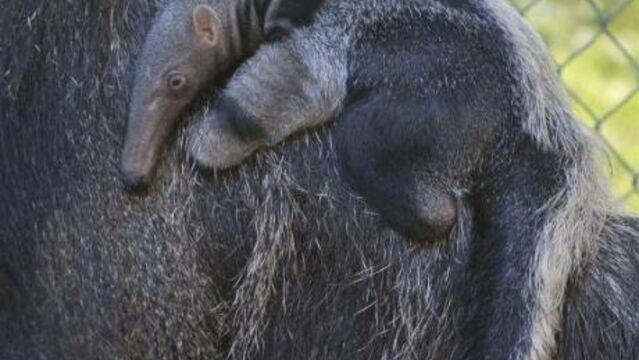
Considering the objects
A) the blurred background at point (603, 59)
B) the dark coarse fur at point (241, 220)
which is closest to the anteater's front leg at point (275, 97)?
the dark coarse fur at point (241, 220)

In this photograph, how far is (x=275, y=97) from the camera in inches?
113

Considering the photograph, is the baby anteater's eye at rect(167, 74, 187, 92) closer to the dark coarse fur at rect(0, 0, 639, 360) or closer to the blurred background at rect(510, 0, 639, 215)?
the dark coarse fur at rect(0, 0, 639, 360)

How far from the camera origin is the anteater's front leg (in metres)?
2.87

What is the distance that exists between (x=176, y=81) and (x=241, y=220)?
26 centimetres

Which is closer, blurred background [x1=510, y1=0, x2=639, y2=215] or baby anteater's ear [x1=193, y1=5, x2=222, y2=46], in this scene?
baby anteater's ear [x1=193, y1=5, x2=222, y2=46]

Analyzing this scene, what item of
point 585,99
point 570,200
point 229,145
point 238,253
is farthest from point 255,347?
point 585,99

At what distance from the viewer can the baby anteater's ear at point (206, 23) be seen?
292 cm

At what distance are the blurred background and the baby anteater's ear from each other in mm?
2612

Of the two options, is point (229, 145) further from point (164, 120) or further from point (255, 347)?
point (255, 347)

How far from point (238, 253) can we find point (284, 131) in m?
0.25

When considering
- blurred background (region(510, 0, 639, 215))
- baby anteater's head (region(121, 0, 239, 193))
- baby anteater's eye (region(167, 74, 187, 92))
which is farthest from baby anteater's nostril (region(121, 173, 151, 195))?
blurred background (region(510, 0, 639, 215))

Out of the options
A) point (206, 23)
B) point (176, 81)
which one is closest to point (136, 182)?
point (176, 81)

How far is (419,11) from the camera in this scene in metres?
2.93

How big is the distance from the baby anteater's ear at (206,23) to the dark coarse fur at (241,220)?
0.36ft
